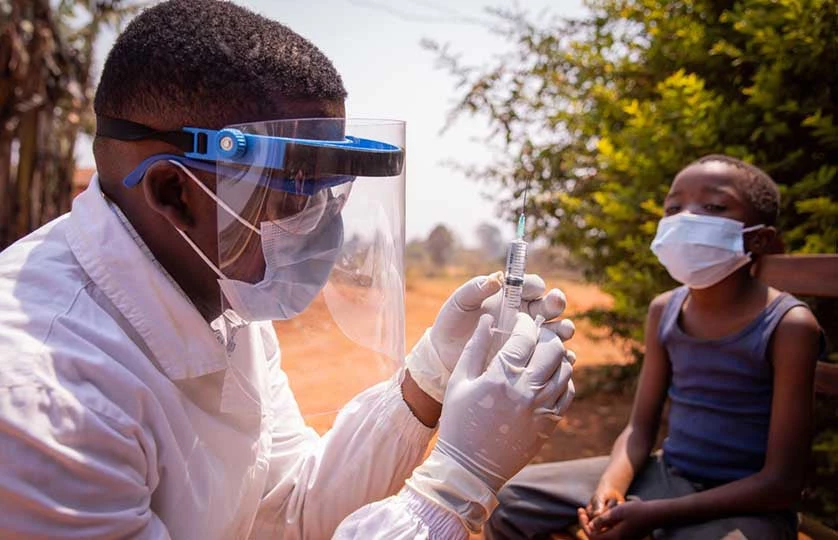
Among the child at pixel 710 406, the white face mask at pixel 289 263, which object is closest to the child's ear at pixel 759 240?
the child at pixel 710 406

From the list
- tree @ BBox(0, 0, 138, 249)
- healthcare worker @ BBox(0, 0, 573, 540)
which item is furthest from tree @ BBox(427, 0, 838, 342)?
tree @ BBox(0, 0, 138, 249)

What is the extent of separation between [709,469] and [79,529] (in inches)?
73.0

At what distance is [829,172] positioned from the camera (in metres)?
2.92

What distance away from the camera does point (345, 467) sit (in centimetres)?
170

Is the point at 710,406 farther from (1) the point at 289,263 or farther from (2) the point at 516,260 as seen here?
(1) the point at 289,263

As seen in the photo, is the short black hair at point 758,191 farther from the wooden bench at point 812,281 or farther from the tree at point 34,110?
the tree at point 34,110

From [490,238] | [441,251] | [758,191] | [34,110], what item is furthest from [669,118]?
[441,251]

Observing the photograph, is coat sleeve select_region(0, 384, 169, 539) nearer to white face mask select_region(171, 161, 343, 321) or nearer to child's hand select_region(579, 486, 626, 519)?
white face mask select_region(171, 161, 343, 321)

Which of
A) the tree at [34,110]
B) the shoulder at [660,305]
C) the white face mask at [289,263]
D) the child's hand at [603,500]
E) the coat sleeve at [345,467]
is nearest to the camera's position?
the white face mask at [289,263]

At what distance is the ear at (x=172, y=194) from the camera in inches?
48.9

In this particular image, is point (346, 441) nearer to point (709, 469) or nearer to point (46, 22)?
point (709, 469)

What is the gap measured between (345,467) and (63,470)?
32.2 inches

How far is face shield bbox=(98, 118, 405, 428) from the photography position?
4.10ft

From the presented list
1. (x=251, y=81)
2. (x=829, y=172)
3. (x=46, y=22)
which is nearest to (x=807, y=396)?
(x=829, y=172)
